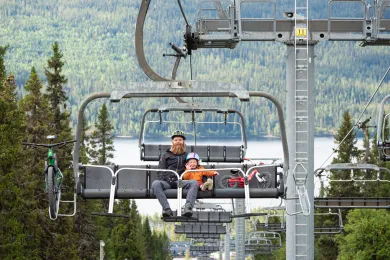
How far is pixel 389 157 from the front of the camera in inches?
1160

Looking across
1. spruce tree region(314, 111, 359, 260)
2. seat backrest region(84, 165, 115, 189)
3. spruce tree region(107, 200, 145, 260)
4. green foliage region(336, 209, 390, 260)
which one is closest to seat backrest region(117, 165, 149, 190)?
seat backrest region(84, 165, 115, 189)

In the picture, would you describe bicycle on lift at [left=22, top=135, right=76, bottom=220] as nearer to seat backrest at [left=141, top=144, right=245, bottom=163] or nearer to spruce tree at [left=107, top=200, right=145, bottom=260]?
seat backrest at [left=141, top=144, right=245, bottom=163]

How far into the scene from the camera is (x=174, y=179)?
886 inches

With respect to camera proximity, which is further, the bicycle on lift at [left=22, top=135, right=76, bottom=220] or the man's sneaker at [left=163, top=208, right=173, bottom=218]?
the bicycle on lift at [left=22, top=135, right=76, bottom=220]

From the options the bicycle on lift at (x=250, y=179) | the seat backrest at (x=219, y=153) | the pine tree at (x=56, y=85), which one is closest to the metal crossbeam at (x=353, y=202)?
the seat backrest at (x=219, y=153)

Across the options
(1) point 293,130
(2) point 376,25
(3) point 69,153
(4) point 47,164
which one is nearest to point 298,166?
(1) point 293,130

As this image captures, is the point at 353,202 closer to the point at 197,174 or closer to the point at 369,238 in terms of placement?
the point at 197,174

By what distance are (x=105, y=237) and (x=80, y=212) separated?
1852 centimetres

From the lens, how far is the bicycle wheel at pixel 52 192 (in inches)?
845

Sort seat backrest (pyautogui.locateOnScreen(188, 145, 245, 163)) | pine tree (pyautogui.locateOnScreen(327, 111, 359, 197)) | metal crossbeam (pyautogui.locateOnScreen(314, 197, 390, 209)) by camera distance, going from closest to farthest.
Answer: seat backrest (pyautogui.locateOnScreen(188, 145, 245, 163))
metal crossbeam (pyautogui.locateOnScreen(314, 197, 390, 209))
pine tree (pyautogui.locateOnScreen(327, 111, 359, 197))

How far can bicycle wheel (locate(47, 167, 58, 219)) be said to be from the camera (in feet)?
70.4

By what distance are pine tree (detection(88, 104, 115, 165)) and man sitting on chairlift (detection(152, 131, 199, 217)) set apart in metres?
A: 68.6

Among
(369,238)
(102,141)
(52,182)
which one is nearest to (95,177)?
(52,182)

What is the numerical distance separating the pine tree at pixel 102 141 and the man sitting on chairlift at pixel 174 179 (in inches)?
2702
